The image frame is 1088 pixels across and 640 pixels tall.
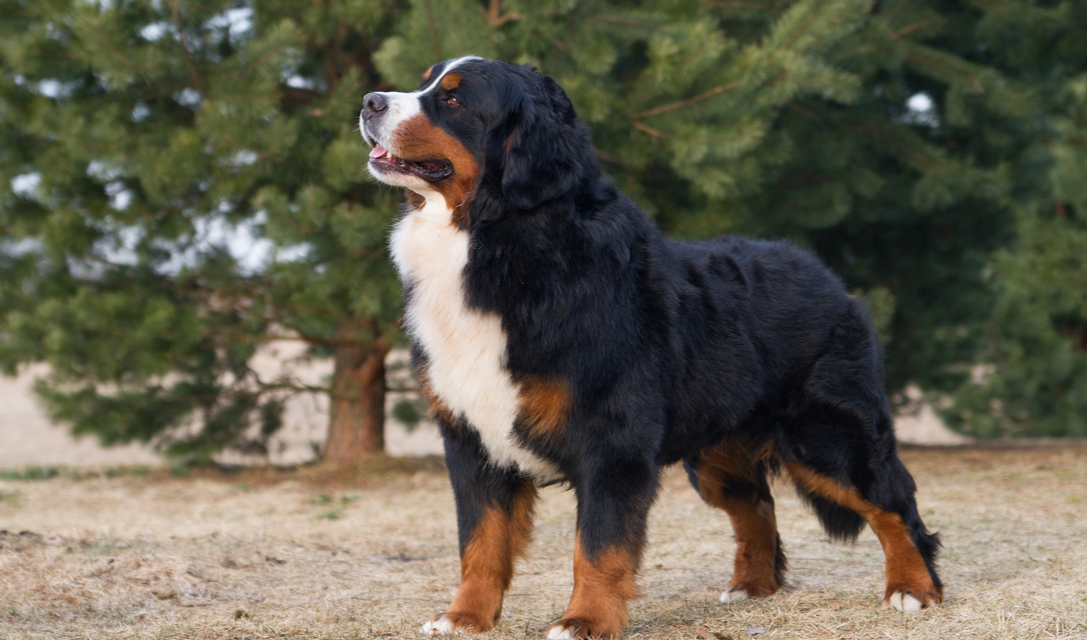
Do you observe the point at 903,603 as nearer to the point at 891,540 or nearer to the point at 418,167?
the point at 891,540

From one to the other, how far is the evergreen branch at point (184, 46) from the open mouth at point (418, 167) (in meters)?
3.62

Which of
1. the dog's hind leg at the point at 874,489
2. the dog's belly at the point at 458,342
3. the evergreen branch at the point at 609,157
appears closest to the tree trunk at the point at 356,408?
the evergreen branch at the point at 609,157

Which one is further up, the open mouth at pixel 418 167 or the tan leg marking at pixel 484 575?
the open mouth at pixel 418 167

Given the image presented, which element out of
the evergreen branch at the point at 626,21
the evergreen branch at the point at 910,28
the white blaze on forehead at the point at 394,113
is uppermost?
the evergreen branch at the point at 910,28

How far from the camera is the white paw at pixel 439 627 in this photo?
9.77ft

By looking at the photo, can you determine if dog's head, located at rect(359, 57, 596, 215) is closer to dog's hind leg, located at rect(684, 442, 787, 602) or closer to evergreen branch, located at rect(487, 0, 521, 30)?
dog's hind leg, located at rect(684, 442, 787, 602)

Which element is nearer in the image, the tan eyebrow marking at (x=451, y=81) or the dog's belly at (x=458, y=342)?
the dog's belly at (x=458, y=342)

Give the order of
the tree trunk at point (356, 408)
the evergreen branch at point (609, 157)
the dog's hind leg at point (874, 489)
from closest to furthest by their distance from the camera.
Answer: the dog's hind leg at point (874, 489)
the evergreen branch at point (609, 157)
the tree trunk at point (356, 408)

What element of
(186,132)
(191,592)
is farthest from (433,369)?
(186,132)

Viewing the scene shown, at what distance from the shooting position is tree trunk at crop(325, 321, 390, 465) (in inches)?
302

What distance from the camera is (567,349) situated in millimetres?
2875

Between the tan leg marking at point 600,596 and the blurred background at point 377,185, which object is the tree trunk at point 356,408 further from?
the tan leg marking at point 600,596

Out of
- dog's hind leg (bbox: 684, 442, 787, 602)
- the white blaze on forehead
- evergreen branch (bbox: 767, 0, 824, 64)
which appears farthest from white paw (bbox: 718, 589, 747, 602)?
evergreen branch (bbox: 767, 0, 824, 64)

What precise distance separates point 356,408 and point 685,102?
3.69 meters
